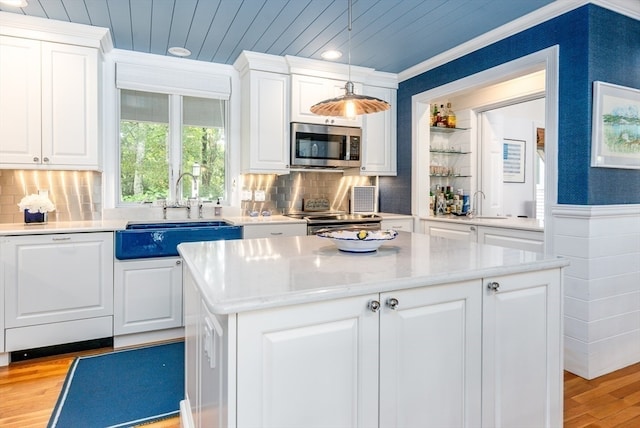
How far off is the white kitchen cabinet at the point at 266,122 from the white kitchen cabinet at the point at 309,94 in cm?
8

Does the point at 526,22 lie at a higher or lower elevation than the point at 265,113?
higher

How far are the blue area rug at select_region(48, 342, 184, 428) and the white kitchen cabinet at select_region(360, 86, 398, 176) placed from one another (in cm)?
256

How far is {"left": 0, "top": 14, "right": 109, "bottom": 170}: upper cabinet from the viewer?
286 cm

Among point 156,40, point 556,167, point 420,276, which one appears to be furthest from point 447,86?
point 420,276

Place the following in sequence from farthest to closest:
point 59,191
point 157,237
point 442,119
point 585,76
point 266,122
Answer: point 442,119, point 266,122, point 59,191, point 157,237, point 585,76

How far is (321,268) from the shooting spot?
1.46 m

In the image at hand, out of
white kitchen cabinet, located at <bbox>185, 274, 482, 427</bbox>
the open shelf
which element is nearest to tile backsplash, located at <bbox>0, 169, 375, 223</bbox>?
the open shelf

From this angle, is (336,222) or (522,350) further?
(336,222)

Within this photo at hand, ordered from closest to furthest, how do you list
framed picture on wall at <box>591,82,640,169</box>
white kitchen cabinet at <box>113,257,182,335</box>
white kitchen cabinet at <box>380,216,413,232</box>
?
framed picture on wall at <box>591,82,640,169</box> → white kitchen cabinet at <box>113,257,182,335</box> → white kitchen cabinet at <box>380,216,413,232</box>

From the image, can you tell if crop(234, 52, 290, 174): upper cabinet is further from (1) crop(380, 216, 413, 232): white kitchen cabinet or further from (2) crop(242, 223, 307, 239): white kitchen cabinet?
(1) crop(380, 216, 413, 232): white kitchen cabinet

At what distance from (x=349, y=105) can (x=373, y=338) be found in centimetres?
129

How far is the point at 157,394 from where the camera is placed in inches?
90.4

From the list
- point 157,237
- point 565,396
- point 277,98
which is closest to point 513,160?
point 277,98

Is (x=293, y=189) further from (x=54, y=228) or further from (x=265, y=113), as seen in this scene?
(x=54, y=228)
